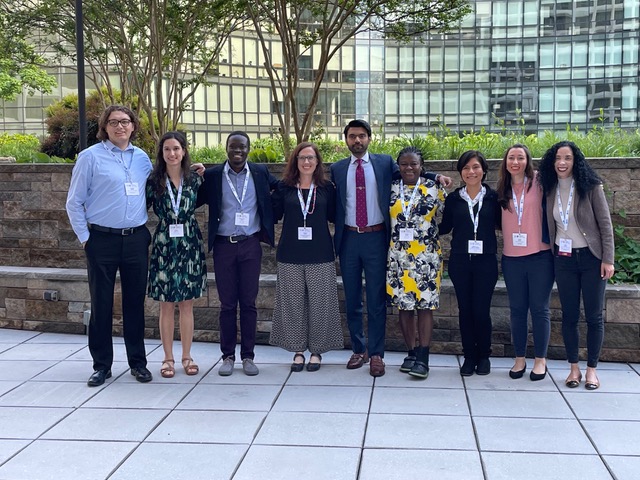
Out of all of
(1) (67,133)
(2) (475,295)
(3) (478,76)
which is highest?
(3) (478,76)

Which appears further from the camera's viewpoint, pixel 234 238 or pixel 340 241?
pixel 340 241

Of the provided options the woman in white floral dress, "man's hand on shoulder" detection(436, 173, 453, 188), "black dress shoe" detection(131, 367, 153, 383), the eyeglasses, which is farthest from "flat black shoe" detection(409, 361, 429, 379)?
the eyeglasses

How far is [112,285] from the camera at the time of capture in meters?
5.74

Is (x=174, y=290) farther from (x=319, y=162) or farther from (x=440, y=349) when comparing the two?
(x=440, y=349)

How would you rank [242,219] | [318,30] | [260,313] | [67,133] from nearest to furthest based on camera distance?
[242,219], [260,313], [318,30], [67,133]

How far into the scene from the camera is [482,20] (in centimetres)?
4103

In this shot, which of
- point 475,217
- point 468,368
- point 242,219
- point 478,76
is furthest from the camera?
point 478,76

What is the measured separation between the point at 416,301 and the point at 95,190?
2531 mm

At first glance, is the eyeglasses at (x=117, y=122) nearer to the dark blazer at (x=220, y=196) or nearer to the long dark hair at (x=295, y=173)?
the dark blazer at (x=220, y=196)

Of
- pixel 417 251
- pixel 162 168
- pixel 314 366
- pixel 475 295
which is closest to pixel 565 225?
pixel 475 295

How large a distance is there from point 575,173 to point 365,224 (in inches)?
62.1

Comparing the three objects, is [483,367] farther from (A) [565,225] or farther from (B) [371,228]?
(B) [371,228]

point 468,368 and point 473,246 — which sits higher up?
point 473,246

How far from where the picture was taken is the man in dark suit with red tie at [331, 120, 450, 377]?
5.78m
